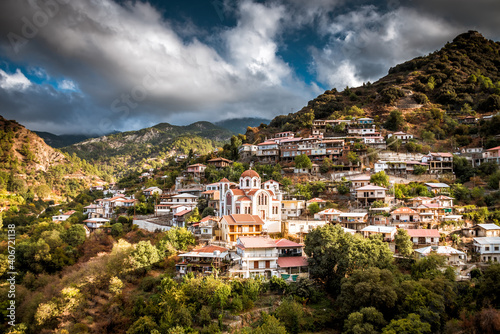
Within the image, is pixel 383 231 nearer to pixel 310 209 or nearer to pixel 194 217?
pixel 310 209

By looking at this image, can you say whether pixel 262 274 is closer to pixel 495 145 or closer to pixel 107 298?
pixel 107 298

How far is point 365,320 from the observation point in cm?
2022

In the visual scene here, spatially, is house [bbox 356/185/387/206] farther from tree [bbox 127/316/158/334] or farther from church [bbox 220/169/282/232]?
tree [bbox 127/316/158/334]

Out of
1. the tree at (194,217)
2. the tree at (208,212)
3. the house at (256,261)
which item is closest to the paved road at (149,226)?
the tree at (194,217)

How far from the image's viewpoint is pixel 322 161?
50.8 meters

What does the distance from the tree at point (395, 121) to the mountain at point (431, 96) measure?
63 cm

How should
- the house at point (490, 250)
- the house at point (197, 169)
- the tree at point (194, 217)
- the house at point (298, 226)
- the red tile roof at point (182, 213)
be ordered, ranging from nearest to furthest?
1. the house at point (490, 250)
2. the house at point (298, 226)
3. the tree at point (194, 217)
4. the red tile roof at point (182, 213)
5. the house at point (197, 169)

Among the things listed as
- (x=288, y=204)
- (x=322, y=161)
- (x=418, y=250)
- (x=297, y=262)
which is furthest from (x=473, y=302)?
(x=322, y=161)

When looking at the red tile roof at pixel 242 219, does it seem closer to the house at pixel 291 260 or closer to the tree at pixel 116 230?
the house at pixel 291 260

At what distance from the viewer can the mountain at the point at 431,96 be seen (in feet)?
202

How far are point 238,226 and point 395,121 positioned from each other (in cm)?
3990

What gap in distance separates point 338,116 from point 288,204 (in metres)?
33.5

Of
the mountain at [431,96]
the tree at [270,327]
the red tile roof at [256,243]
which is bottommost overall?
the tree at [270,327]

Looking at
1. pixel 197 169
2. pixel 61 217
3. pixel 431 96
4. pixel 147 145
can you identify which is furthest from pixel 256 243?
pixel 147 145
